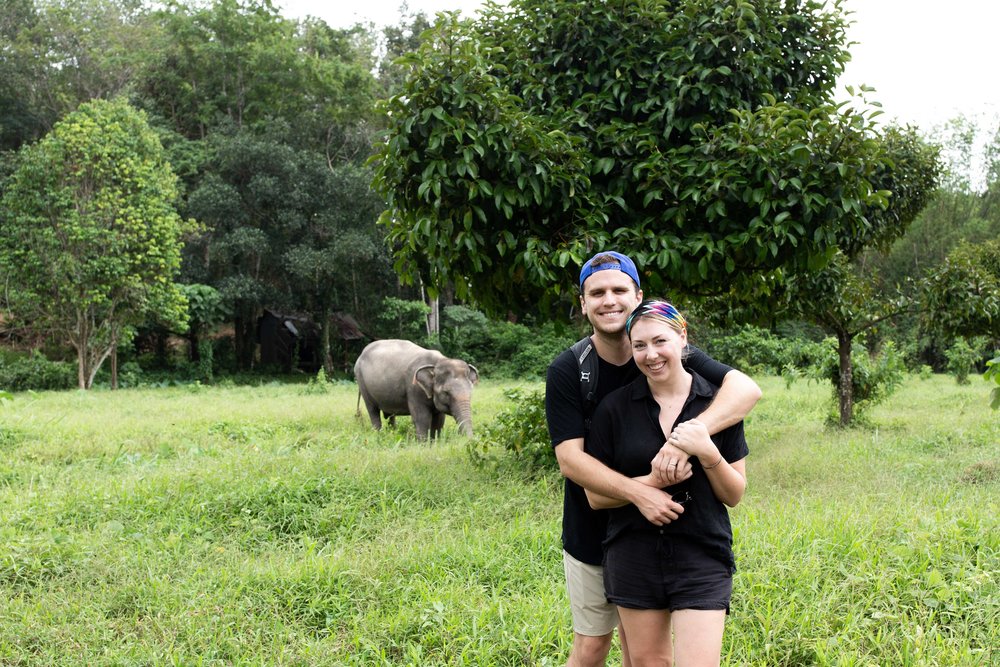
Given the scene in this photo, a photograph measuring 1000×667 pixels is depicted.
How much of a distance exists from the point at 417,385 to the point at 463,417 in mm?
808

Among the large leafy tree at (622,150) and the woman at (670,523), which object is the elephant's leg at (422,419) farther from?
the woman at (670,523)

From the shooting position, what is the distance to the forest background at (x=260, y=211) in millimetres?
23797

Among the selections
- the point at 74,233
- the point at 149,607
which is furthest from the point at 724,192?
the point at 74,233

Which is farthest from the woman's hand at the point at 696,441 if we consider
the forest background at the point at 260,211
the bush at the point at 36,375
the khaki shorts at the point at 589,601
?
the bush at the point at 36,375

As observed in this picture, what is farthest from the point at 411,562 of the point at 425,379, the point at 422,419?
the point at 422,419

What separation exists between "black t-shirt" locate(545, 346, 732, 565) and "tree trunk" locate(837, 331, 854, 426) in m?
8.73

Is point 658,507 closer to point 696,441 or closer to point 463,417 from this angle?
point 696,441

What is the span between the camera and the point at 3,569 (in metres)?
5.01

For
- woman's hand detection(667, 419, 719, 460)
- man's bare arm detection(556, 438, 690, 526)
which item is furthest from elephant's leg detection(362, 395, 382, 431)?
woman's hand detection(667, 419, 719, 460)

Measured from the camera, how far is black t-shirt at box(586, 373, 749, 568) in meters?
2.63

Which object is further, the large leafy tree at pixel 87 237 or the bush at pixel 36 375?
the bush at pixel 36 375

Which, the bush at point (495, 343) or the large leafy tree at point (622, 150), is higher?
the large leafy tree at point (622, 150)

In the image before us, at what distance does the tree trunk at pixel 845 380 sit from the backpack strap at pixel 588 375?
8.83 metres

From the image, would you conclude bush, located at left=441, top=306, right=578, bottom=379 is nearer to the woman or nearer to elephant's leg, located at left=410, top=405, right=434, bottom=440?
elephant's leg, located at left=410, top=405, right=434, bottom=440
